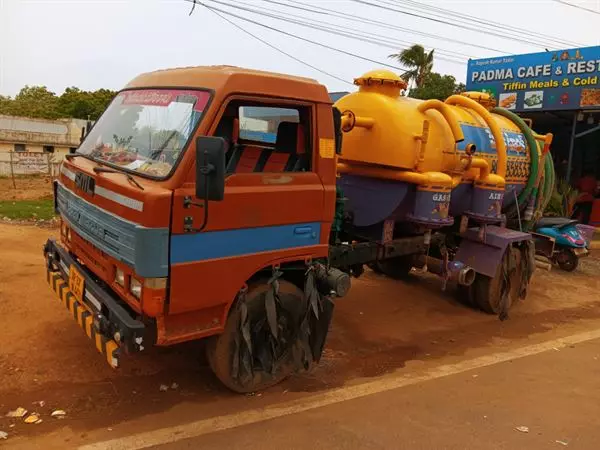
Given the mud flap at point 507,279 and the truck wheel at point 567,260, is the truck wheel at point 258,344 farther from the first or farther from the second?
the truck wheel at point 567,260

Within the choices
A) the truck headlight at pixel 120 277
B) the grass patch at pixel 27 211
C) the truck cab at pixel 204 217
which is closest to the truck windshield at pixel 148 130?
the truck cab at pixel 204 217

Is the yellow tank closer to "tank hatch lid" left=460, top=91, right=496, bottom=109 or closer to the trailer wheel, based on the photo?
the trailer wheel

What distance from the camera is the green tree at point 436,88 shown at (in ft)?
88.1

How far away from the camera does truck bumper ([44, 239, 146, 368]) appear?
3.32 m

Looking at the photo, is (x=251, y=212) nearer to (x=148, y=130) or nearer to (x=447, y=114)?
(x=148, y=130)

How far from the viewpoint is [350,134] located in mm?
6004

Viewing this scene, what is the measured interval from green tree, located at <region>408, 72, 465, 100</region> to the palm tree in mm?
644

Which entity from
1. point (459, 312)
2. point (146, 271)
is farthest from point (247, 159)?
point (459, 312)

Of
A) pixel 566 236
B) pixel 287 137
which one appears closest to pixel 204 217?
pixel 287 137

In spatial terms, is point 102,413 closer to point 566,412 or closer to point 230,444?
point 230,444

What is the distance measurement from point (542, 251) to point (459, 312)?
260cm

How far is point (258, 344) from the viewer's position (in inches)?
162

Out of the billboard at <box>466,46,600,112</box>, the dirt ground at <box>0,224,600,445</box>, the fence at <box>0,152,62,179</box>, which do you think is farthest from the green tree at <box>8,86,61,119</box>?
the dirt ground at <box>0,224,600,445</box>

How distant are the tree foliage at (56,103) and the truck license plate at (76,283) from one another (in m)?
49.2
